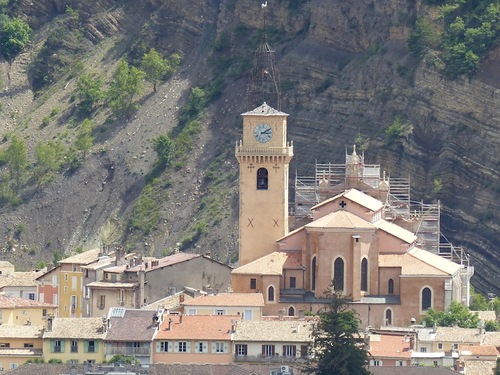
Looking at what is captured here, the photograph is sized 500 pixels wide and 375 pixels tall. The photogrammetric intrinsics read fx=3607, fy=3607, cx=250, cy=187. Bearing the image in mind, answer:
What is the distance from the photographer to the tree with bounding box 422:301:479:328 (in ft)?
556

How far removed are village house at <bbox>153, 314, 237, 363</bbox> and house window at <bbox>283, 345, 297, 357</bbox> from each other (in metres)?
2.36

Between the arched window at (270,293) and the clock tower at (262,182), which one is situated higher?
the clock tower at (262,182)

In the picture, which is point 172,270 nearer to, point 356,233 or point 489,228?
point 356,233


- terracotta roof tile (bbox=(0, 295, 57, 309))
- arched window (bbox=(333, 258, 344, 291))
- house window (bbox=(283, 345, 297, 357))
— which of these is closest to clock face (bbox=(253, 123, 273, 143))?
arched window (bbox=(333, 258, 344, 291))

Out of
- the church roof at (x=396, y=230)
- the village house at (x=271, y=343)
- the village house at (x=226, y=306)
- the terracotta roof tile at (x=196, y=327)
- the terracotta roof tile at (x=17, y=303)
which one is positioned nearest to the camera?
the village house at (x=271, y=343)

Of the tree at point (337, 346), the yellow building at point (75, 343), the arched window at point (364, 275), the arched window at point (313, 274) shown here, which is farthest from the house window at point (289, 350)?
the arched window at point (364, 275)

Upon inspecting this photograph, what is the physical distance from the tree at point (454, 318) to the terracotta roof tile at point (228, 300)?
814 cm

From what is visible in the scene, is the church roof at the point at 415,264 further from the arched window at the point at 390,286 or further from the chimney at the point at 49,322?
the chimney at the point at 49,322

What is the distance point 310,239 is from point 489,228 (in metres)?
18.8

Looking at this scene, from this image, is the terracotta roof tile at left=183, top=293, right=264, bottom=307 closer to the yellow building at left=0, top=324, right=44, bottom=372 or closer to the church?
the church

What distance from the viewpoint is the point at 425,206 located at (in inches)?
7638

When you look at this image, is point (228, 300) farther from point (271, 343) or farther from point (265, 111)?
point (265, 111)

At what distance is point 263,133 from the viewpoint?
183m

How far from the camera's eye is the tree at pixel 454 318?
169 metres
